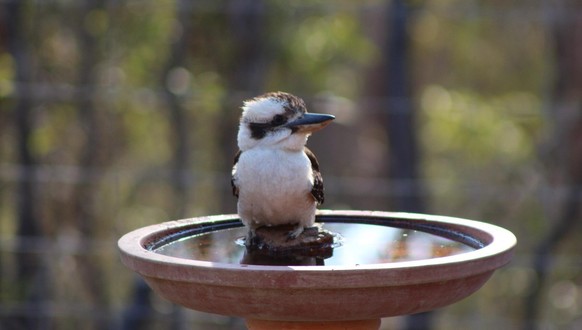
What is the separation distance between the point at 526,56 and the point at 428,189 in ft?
17.1

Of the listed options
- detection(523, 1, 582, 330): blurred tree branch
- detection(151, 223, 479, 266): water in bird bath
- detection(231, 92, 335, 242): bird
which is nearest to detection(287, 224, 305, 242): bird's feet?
detection(231, 92, 335, 242): bird

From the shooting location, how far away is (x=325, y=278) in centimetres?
264

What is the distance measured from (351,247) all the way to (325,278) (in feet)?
2.73

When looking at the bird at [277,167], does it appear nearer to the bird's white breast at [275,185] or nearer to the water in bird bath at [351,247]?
the bird's white breast at [275,185]

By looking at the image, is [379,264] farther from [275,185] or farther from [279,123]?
[279,123]

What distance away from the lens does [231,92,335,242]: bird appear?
135 inches

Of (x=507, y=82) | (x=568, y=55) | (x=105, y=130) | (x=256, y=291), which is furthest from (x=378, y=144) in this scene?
(x=256, y=291)

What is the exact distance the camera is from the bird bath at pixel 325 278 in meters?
2.68

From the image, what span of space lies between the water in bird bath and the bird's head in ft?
1.25

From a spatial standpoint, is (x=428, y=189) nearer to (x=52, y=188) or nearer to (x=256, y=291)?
(x=52, y=188)

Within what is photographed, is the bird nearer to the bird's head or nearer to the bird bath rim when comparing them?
the bird's head

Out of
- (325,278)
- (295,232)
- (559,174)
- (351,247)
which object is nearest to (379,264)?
(325,278)

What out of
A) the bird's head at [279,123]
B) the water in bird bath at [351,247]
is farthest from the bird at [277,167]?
the water in bird bath at [351,247]

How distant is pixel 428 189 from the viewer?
23.0 feet
